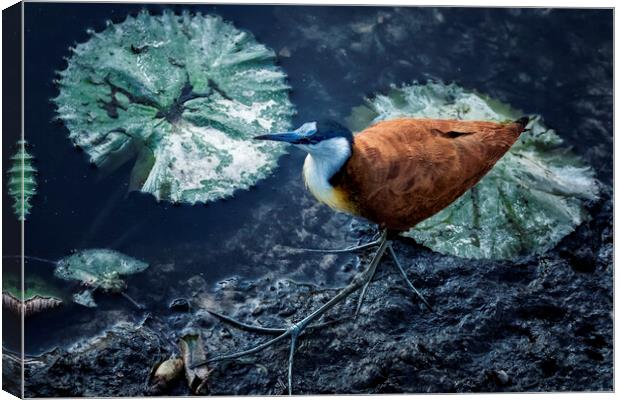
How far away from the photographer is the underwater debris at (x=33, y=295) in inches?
118

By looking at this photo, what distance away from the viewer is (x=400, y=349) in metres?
3.15

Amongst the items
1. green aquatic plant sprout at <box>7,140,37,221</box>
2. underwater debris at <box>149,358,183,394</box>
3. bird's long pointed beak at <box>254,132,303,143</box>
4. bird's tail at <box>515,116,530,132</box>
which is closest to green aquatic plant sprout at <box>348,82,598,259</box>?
bird's tail at <box>515,116,530,132</box>

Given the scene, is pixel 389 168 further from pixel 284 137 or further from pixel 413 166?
pixel 284 137

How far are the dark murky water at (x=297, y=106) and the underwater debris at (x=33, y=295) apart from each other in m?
0.04

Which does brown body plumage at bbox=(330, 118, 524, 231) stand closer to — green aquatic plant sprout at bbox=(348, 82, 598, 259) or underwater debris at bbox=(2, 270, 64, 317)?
green aquatic plant sprout at bbox=(348, 82, 598, 259)

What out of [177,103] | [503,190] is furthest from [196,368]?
[503,190]

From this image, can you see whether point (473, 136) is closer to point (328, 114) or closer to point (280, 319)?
point (328, 114)

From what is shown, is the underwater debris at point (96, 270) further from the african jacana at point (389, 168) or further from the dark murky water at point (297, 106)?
the african jacana at point (389, 168)

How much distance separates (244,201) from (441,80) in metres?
0.85

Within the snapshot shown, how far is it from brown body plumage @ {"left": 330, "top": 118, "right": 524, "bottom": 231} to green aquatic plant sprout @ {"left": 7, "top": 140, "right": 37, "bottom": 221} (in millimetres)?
1023

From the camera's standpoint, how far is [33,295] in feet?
9.88

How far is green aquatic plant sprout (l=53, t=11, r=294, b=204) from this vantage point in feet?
10.3

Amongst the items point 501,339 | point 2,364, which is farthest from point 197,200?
point 501,339

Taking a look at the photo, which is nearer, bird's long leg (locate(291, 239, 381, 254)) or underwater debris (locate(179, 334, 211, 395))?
underwater debris (locate(179, 334, 211, 395))
